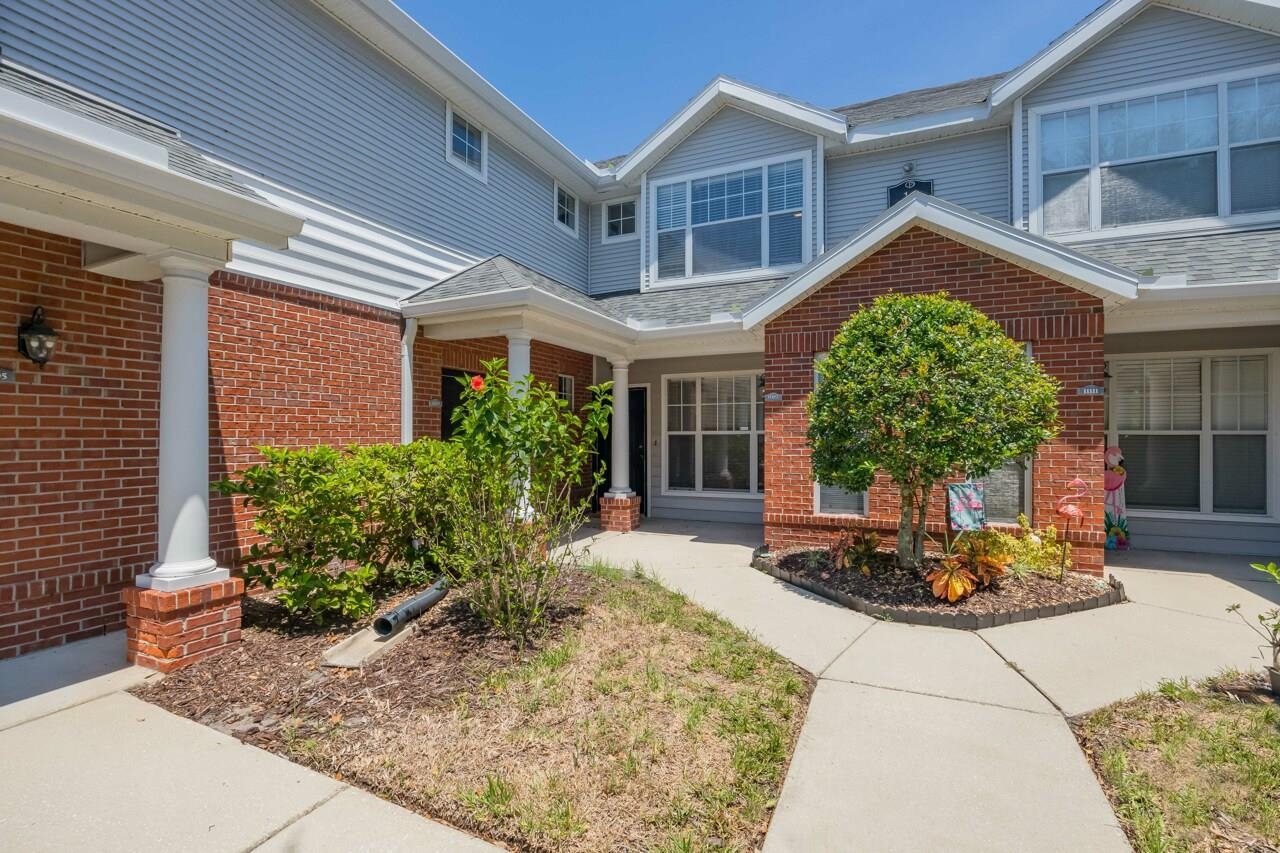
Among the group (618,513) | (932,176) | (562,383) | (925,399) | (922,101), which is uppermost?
(922,101)

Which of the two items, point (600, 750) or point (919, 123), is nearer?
point (600, 750)

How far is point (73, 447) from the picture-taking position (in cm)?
440

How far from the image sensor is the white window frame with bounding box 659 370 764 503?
9883mm

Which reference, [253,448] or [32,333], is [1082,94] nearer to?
[253,448]

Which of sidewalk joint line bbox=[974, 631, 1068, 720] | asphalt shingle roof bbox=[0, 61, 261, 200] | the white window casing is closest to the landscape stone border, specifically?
sidewalk joint line bbox=[974, 631, 1068, 720]

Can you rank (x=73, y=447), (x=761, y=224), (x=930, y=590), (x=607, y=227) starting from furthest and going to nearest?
1. (x=607, y=227)
2. (x=761, y=224)
3. (x=930, y=590)
4. (x=73, y=447)

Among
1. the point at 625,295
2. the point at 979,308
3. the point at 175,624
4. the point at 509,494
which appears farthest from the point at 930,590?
the point at 625,295

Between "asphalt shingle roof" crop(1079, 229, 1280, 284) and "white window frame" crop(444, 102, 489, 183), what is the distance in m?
8.46

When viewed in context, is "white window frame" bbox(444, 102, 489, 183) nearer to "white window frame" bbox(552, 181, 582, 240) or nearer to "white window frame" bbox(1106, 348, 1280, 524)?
"white window frame" bbox(552, 181, 582, 240)

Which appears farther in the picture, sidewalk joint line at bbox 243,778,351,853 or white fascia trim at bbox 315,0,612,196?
white fascia trim at bbox 315,0,612,196

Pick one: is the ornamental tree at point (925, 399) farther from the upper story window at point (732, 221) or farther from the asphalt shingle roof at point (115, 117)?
the asphalt shingle roof at point (115, 117)

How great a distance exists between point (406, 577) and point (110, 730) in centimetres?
216

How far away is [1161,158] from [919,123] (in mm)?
3133

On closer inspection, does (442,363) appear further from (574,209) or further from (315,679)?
(315,679)
